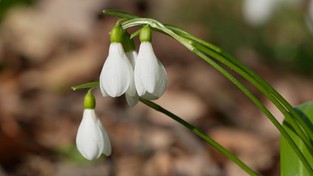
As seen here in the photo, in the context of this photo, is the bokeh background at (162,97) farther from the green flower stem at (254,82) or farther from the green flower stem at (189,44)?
the green flower stem at (189,44)

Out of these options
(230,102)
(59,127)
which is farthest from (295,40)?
(59,127)

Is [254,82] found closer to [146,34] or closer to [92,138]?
[146,34]

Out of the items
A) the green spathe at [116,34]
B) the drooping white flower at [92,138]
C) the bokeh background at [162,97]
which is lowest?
the drooping white flower at [92,138]

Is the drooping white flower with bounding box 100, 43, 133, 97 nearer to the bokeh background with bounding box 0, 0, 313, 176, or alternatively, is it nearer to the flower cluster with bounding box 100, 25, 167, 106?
the flower cluster with bounding box 100, 25, 167, 106

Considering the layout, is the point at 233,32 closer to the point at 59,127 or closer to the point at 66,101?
the point at 66,101

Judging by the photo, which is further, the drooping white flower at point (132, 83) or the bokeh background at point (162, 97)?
the bokeh background at point (162, 97)

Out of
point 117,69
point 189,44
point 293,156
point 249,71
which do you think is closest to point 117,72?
point 117,69

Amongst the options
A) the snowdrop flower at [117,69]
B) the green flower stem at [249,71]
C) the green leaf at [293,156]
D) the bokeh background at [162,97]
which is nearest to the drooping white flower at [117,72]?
the snowdrop flower at [117,69]
